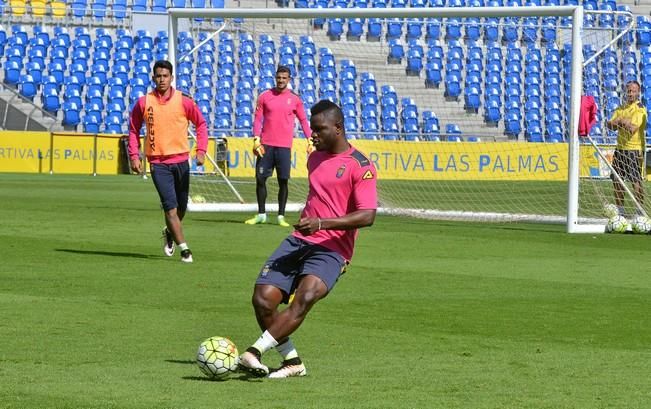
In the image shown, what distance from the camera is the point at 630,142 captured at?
21.2 m

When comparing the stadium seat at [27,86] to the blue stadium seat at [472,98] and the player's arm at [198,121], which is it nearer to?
the blue stadium seat at [472,98]

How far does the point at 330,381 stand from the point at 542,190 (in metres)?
23.2

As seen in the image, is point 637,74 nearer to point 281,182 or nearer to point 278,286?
point 281,182

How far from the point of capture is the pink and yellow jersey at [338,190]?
27.8 ft

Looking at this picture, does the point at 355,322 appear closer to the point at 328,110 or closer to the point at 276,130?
the point at 328,110

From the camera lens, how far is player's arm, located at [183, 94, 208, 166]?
15250 millimetres

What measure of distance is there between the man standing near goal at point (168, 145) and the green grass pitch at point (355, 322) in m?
0.58

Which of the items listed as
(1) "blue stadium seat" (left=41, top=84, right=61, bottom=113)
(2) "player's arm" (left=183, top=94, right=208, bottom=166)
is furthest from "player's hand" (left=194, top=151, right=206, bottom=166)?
(1) "blue stadium seat" (left=41, top=84, right=61, bottom=113)

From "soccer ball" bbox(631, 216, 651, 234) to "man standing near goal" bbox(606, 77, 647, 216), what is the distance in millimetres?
1063

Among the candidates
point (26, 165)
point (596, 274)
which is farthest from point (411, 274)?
point (26, 165)

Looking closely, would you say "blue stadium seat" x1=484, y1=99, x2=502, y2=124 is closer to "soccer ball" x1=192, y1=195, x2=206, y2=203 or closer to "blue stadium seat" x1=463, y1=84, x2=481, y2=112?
"blue stadium seat" x1=463, y1=84, x2=481, y2=112

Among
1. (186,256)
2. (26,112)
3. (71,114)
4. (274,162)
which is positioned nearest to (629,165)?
(274,162)

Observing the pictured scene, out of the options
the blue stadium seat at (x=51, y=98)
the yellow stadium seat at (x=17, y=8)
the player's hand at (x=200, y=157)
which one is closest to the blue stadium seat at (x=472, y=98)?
the player's hand at (x=200, y=157)

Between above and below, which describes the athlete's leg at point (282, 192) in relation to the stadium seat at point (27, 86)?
below
